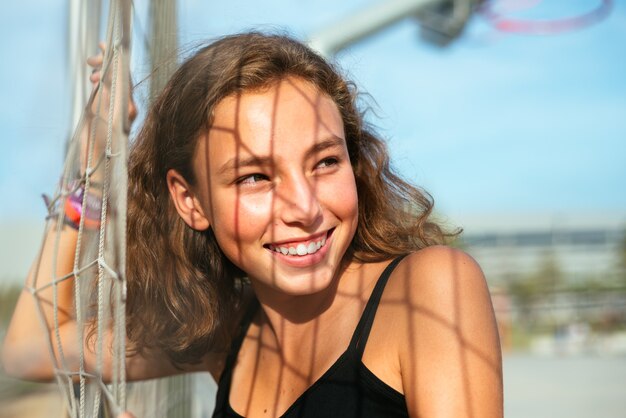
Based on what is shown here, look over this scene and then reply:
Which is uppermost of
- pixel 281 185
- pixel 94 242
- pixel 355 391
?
pixel 281 185

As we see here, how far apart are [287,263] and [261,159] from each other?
162 mm

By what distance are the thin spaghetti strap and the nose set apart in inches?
6.3

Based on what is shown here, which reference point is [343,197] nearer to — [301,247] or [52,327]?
[301,247]

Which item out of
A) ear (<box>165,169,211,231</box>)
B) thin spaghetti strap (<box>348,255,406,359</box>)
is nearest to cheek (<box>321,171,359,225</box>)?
thin spaghetti strap (<box>348,255,406,359</box>)

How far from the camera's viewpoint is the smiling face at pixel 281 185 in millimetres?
1168

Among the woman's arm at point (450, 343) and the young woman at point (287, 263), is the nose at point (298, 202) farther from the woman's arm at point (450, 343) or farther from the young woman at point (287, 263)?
the woman's arm at point (450, 343)

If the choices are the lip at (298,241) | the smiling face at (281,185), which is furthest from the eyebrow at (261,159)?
the lip at (298,241)

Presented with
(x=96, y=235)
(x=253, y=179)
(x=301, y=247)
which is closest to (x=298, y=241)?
(x=301, y=247)

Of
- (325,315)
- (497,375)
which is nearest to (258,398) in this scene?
(325,315)

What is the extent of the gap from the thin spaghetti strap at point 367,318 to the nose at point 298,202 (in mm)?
159

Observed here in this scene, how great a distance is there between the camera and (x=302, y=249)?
1190 millimetres

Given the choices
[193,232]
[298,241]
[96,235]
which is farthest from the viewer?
[193,232]

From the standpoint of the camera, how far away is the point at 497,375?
108 cm

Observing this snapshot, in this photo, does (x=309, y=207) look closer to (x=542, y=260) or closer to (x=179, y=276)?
(x=179, y=276)
